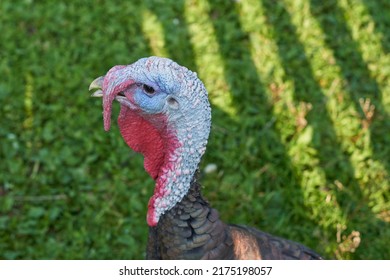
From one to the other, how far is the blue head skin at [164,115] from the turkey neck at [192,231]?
0.04m

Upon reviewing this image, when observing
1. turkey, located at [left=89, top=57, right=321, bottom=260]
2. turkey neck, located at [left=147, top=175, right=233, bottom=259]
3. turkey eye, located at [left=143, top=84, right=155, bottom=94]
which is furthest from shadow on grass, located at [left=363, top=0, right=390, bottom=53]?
turkey eye, located at [left=143, top=84, right=155, bottom=94]

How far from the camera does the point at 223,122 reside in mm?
4039

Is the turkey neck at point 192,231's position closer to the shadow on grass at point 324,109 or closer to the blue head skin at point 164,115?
the blue head skin at point 164,115

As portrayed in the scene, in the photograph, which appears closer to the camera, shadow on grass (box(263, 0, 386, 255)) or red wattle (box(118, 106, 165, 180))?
red wattle (box(118, 106, 165, 180))

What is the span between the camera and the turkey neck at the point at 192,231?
237cm

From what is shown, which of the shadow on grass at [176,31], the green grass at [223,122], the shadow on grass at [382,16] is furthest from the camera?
the shadow on grass at [382,16]

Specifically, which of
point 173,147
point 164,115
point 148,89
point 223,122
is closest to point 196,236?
point 173,147

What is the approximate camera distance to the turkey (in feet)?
7.06

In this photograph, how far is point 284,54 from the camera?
14.4 feet

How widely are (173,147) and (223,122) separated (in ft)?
5.94

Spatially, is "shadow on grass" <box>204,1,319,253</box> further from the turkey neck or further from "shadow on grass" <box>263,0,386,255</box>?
the turkey neck

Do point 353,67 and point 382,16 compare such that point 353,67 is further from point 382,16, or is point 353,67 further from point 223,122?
point 223,122

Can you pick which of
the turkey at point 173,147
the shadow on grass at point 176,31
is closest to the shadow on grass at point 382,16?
the shadow on grass at point 176,31
